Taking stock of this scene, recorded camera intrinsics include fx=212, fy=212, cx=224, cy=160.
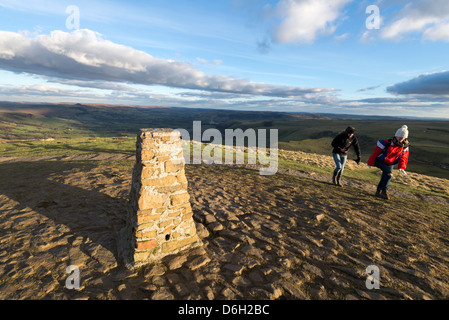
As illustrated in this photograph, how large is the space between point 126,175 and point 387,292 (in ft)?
32.8

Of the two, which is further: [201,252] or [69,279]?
[201,252]

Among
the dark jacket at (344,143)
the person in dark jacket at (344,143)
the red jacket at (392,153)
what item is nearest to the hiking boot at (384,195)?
the red jacket at (392,153)

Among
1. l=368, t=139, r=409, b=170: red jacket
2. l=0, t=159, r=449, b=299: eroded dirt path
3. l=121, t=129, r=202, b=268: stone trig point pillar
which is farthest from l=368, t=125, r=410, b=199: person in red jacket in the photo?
l=121, t=129, r=202, b=268: stone trig point pillar

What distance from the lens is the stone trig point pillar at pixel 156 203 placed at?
169 inches

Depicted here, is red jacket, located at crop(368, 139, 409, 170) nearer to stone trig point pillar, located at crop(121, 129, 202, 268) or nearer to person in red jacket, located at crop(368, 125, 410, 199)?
person in red jacket, located at crop(368, 125, 410, 199)

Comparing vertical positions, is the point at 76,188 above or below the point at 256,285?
above

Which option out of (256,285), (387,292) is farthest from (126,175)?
(387,292)

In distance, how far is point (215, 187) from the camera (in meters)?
9.02

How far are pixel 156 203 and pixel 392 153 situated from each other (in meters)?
8.32

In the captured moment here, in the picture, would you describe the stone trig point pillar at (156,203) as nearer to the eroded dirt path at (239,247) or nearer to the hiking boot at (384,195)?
the eroded dirt path at (239,247)

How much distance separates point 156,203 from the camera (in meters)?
4.44

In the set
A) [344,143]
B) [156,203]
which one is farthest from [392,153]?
[156,203]

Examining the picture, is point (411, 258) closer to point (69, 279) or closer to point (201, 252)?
point (201, 252)

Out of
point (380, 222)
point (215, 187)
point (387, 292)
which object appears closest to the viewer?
point (387, 292)
